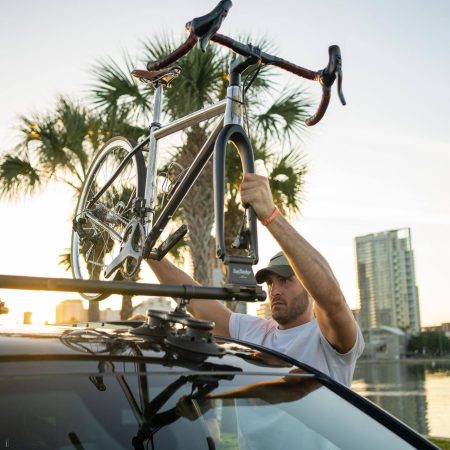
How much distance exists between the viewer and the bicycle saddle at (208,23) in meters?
2.46

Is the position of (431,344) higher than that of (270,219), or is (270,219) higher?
(270,219)

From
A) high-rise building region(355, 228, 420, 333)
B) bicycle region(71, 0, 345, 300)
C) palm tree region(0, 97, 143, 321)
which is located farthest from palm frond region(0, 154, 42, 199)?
high-rise building region(355, 228, 420, 333)

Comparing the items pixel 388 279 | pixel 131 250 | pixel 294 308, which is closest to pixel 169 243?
pixel 131 250

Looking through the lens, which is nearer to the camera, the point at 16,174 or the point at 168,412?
the point at 168,412

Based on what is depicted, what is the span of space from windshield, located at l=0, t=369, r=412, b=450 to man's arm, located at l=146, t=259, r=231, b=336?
1.71 metres

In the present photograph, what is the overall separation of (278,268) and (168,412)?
1.84 meters

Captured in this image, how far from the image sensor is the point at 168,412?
1.61m

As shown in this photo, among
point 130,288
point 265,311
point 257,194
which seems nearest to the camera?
point 130,288

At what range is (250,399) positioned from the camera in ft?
5.65

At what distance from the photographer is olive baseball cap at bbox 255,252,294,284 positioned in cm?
338

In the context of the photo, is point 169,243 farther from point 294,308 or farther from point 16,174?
point 16,174

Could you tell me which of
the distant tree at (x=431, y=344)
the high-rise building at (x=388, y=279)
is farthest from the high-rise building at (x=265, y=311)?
the high-rise building at (x=388, y=279)

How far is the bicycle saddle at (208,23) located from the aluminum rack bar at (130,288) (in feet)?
3.40

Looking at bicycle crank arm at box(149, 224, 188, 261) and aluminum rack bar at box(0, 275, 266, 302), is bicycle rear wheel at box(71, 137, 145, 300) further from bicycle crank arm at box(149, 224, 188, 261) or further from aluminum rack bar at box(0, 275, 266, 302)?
aluminum rack bar at box(0, 275, 266, 302)
